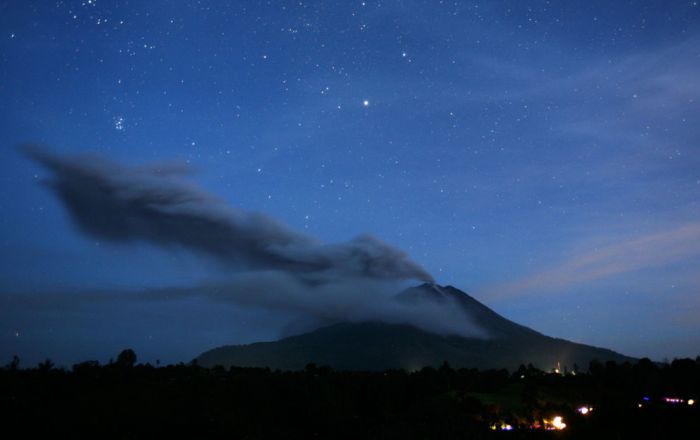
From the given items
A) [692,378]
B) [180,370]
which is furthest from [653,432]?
[180,370]

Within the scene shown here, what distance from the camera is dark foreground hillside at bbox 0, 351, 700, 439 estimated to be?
42.8 m

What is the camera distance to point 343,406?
79.4 metres

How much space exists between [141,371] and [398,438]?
87203mm

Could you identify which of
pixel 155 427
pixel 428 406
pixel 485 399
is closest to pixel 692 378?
pixel 485 399

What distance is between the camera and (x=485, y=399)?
10606cm

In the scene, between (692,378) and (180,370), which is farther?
(180,370)

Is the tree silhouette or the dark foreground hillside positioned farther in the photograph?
the tree silhouette

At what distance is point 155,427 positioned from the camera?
155 feet

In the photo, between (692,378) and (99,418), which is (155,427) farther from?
(692,378)

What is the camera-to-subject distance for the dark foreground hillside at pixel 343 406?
42781 millimetres

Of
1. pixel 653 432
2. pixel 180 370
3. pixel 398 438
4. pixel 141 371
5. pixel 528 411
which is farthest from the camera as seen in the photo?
pixel 180 370

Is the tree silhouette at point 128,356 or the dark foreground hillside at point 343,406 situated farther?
the tree silhouette at point 128,356

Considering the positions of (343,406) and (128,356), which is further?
(128,356)

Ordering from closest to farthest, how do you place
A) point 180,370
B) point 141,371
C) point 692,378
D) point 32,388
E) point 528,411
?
point 32,388 → point 528,411 → point 692,378 → point 141,371 → point 180,370
